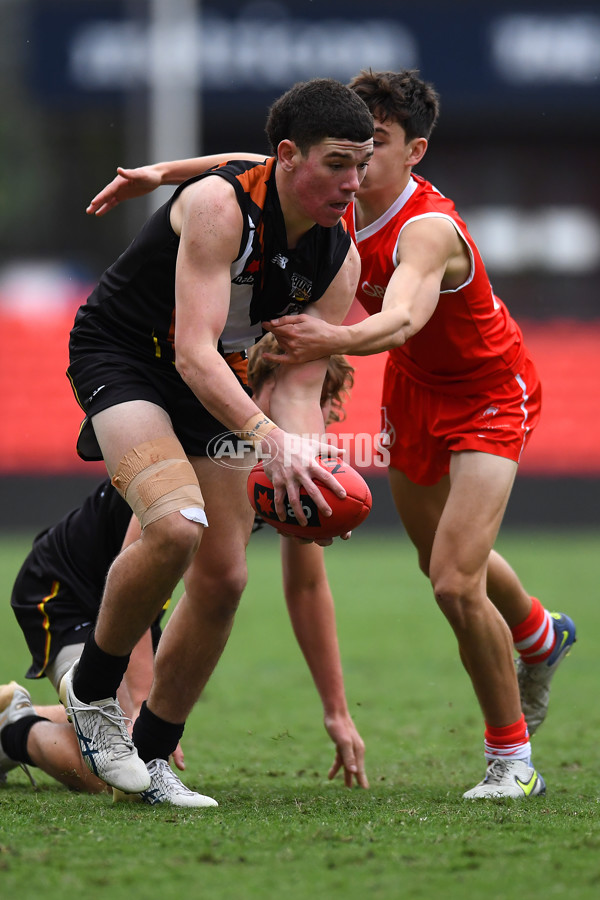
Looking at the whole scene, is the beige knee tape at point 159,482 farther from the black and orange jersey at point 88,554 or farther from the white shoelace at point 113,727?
the black and orange jersey at point 88,554

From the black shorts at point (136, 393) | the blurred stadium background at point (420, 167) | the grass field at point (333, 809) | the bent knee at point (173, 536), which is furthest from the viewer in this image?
the blurred stadium background at point (420, 167)

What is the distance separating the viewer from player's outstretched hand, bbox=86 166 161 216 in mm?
4605

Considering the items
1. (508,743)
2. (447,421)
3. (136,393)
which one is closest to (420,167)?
(447,421)

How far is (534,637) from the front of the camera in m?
5.04

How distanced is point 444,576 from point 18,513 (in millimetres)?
10749

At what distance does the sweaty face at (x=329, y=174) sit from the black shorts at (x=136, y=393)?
76cm

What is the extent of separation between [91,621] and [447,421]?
1.63 m

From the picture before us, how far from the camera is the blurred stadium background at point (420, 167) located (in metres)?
14.3

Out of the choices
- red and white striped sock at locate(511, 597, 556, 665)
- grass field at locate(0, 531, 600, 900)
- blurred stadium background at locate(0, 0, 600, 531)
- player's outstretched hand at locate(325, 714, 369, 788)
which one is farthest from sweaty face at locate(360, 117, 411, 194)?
blurred stadium background at locate(0, 0, 600, 531)

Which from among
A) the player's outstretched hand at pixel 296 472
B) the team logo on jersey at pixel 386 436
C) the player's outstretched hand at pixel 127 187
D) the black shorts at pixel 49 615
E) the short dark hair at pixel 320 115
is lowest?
the black shorts at pixel 49 615

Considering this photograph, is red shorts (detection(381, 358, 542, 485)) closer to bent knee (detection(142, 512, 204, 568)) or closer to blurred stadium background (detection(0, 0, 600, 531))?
bent knee (detection(142, 512, 204, 568))

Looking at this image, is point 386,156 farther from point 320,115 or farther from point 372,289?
point 320,115

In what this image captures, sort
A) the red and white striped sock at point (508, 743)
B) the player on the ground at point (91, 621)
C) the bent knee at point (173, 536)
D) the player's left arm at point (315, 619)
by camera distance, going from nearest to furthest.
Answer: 1. the bent knee at point (173, 536)
2. the red and white striped sock at point (508, 743)
3. the player on the ground at point (91, 621)
4. the player's left arm at point (315, 619)

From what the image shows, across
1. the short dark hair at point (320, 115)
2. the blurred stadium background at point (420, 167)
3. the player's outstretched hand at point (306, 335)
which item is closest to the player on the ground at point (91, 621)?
the player's outstretched hand at point (306, 335)
